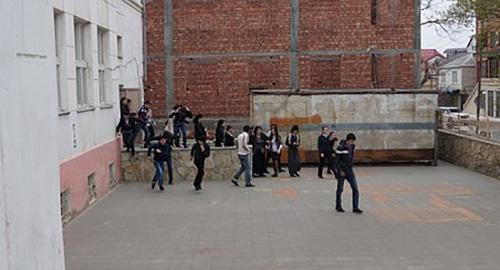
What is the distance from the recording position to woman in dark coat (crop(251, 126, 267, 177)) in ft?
67.5

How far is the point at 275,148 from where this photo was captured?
20859 millimetres

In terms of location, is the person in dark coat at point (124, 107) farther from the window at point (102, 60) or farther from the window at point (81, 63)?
the window at point (81, 63)

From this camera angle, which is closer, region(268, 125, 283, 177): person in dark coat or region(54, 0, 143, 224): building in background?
region(54, 0, 143, 224): building in background

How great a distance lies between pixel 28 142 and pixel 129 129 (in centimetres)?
1358

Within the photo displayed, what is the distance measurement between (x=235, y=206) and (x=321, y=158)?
5.79 m

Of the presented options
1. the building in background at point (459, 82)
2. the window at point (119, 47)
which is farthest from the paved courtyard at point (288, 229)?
the building in background at point (459, 82)

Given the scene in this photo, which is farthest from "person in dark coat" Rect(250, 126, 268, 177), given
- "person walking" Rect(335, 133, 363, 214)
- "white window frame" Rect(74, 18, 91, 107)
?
"person walking" Rect(335, 133, 363, 214)

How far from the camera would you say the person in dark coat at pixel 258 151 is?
20.6 metres

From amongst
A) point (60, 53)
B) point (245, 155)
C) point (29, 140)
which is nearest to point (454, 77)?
point (245, 155)

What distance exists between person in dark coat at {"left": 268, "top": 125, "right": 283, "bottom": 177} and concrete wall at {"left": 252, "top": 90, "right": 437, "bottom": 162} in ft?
6.77

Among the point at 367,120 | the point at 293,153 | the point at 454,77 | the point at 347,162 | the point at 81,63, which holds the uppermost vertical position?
the point at 454,77

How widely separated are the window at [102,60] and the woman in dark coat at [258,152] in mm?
5119

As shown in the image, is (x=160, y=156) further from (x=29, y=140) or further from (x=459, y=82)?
(x=459, y=82)

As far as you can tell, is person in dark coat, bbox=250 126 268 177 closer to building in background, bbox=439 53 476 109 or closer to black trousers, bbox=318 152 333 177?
black trousers, bbox=318 152 333 177
